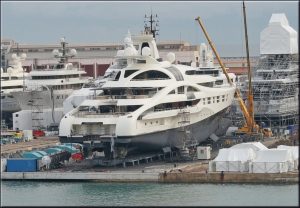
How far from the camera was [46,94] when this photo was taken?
7469cm

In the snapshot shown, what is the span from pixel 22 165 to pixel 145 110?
6.15 m

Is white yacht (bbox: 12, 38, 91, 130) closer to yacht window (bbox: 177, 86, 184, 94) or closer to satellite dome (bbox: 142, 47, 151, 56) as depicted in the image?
satellite dome (bbox: 142, 47, 151, 56)

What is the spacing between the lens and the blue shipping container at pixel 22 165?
52.1 metres

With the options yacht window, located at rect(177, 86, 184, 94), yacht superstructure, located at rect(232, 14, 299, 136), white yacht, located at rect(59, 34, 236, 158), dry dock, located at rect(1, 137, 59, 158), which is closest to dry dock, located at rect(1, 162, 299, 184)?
white yacht, located at rect(59, 34, 236, 158)

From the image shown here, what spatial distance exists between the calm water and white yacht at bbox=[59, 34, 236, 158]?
3.38 metres

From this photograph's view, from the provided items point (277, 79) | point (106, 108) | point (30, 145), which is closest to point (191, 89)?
point (106, 108)

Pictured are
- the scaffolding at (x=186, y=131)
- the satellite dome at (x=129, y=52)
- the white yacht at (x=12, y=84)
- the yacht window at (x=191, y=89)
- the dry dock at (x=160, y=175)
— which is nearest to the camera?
the dry dock at (x=160, y=175)

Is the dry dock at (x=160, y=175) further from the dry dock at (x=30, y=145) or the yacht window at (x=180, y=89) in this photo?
the dry dock at (x=30, y=145)

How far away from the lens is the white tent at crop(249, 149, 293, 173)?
48344 millimetres

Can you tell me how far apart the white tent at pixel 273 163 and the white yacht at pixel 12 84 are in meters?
30.0

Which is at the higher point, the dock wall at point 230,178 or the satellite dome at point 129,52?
the satellite dome at point 129,52

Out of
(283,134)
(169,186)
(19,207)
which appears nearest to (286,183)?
(169,186)

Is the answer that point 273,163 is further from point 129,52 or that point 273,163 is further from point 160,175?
point 129,52

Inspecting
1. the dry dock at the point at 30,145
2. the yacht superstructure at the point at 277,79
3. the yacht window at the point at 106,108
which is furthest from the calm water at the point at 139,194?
the yacht superstructure at the point at 277,79
